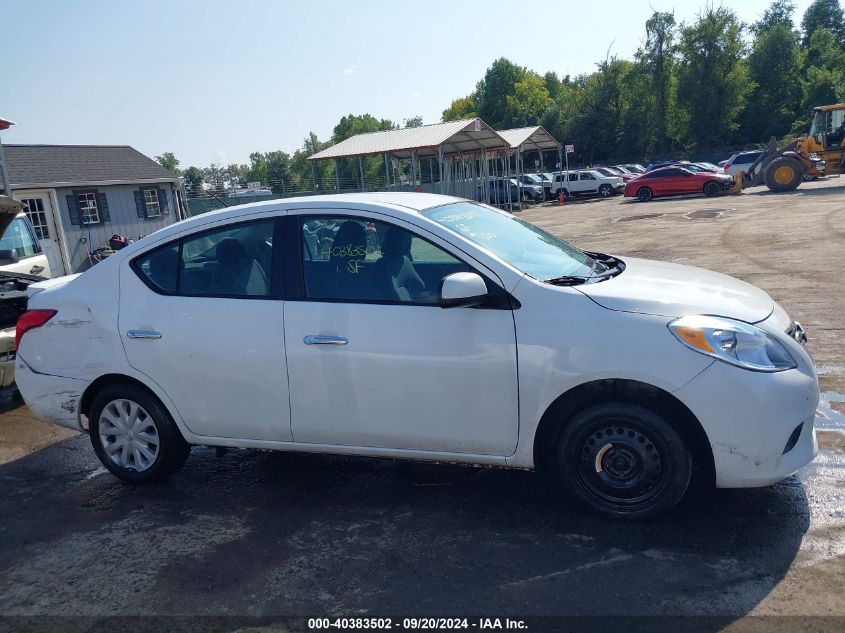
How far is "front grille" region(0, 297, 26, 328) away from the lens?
23.6 ft

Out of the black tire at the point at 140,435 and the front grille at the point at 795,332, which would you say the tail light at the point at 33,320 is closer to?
the black tire at the point at 140,435

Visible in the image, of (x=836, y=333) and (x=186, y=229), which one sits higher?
(x=186, y=229)

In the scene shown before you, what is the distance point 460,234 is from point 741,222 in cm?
1729

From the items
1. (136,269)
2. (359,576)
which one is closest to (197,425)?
(136,269)

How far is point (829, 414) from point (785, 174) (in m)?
26.7

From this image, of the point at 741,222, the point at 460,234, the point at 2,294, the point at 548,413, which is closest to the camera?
the point at 548,413

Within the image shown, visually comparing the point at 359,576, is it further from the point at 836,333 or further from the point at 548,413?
the point at 836,333

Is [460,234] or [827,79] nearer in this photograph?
[460,234]

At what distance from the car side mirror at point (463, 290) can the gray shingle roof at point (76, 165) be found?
22136 mm

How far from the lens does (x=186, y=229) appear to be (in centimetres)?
468

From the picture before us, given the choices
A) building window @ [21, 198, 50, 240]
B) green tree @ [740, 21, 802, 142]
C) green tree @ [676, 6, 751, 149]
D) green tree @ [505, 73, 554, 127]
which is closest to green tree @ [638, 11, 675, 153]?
green tree @ [676, 6, 751, 149]

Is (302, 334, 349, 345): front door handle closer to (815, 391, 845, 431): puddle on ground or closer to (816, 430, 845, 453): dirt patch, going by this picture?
(816, 430, 845, 453): dirt patch

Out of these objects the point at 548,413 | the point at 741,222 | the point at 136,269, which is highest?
the point at 136,269

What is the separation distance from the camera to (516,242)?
446 centimetres
